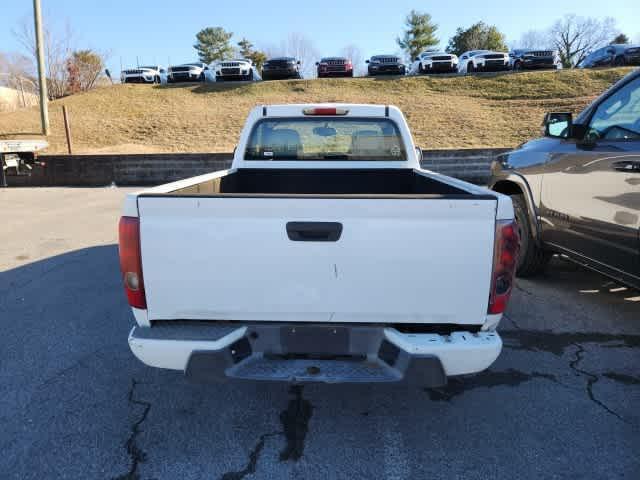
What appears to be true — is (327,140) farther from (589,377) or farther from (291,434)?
(589,377)

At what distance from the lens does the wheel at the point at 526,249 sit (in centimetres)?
488

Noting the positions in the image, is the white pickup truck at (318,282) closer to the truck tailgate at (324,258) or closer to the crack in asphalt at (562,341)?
the truck tailgate at (324,258)

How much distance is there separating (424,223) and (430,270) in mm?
223

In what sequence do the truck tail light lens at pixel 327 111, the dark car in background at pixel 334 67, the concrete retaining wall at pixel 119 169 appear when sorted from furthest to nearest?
the dark car in background at pixel 334 67, the concrete retaining wall at pixel 119 169, the truck tail light lens at pixel 327 111

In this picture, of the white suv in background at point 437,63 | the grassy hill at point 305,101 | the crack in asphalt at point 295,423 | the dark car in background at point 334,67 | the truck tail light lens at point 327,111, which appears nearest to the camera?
the crack in asphalt at point 295,423

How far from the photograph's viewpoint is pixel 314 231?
7.18 feet

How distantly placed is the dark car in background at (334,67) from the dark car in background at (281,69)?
1391 millimetres

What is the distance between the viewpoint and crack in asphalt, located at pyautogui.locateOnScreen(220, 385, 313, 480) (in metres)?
2.34

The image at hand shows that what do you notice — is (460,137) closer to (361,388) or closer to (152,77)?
(361,388)

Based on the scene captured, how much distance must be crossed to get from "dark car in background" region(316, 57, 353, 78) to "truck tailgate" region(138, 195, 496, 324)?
1053 inches

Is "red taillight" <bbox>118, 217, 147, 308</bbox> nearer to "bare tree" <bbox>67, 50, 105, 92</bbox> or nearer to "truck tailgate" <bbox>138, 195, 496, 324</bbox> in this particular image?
"truck tailgate" <bbox>138, 195, 496, 324</bbox>

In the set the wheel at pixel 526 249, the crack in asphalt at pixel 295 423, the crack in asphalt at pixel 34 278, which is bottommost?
the crack in asphalt at pixel 34 278

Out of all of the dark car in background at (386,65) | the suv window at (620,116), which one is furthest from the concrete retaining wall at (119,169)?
the dark car in background at (386,65)

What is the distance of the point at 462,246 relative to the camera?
2.18m
